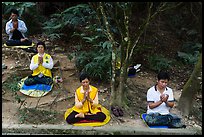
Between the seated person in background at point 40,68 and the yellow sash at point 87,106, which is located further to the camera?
the seated person in background at point 40,68

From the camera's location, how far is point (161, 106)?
206 inches

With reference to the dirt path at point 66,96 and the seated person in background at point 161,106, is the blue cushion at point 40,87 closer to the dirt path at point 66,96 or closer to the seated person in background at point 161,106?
the dirt path at point 66,96

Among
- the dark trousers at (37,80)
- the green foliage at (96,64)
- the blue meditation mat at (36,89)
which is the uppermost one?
the green foliage at (96,64)

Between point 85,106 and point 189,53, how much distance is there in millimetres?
4205

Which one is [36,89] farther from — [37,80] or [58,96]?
[58,96]

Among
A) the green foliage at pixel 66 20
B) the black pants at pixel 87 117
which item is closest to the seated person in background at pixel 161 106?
the black pants at pixel 87 117

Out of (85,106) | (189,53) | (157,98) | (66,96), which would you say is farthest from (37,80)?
(189,53)

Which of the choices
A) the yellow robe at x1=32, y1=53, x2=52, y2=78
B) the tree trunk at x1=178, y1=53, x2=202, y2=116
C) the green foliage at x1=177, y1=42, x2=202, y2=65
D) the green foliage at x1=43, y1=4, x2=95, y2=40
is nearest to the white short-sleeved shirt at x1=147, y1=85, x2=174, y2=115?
the tree trunk at x1=178, y1=53, x2=202, y2=116

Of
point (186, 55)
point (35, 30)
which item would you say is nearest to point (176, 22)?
point (186, 55)

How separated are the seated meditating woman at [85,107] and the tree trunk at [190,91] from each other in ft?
4.42

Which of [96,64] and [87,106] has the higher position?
[96,64]

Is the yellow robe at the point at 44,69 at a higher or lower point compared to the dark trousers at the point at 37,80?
higher

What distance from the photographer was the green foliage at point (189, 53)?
786 cm

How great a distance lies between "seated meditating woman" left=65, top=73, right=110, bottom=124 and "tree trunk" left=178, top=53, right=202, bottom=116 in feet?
4.42
